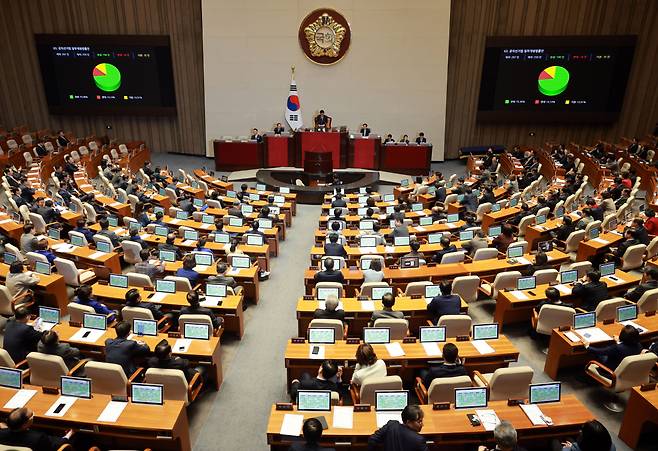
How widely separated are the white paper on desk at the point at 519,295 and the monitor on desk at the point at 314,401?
4.12m

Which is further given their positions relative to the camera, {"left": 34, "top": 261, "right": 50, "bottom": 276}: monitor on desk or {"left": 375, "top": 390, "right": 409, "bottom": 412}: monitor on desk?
{"left": 34, "top": 261, "right": 50, "bottom": 276}: monitor on desk

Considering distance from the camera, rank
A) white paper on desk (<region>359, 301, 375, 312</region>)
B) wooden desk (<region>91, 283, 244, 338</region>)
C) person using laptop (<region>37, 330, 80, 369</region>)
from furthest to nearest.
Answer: wooden desk (<region>91, 283, 244, 338</region>) → white paper on desk (<region>359, 301, 375, 312</region>) → person using laptop (<region>37, 330, 80, 369</region>)

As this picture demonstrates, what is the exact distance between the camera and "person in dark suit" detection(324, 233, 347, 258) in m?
9.84

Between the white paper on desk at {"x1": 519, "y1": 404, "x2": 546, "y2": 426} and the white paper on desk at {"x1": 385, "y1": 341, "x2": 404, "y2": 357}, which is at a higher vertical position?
the white paper on desk at {"x1": 519, "y1": 404, "x2": 546, "y2": 426}

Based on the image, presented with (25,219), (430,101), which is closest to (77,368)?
(25,219)

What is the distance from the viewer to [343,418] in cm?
524

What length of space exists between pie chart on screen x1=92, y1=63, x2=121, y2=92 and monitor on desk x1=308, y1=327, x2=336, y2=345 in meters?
18.9

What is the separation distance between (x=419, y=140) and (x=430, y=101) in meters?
2.11

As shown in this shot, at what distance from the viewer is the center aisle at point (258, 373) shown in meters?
6.19

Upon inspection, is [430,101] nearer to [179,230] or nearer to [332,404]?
[179,230]

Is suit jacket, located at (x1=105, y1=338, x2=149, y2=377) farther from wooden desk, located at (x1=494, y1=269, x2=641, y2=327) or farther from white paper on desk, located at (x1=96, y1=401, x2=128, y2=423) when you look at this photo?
wooden desk, located at (x1=494, y1=269, x2=641, y2=327)

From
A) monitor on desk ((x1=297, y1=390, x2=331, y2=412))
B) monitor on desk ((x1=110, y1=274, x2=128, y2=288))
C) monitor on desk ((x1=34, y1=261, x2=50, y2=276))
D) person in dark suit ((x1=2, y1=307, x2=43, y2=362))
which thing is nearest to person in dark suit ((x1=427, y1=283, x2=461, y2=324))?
monitor on desk ((x1=297, y1=390, x2=331, y2=412))

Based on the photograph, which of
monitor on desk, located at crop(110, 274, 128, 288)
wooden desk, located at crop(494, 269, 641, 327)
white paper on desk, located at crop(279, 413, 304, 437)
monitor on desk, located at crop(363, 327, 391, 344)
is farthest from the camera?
monitor on desk, located at crop(110, 274, 128, 288)

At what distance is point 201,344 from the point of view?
6762 mm
